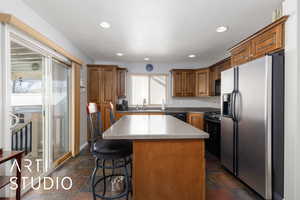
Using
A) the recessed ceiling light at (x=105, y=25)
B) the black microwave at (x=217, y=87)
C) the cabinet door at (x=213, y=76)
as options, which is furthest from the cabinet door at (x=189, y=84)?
the recessed ceiling light at (x=105, y=25)

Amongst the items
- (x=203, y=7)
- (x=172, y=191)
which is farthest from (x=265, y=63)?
(x=172, y=191)

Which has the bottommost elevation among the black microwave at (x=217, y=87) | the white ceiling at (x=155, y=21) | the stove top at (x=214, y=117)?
the stove top at (x=214, y=117)

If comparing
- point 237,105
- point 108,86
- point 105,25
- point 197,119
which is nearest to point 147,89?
point 108,86

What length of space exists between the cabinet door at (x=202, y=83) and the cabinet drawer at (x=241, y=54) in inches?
60.4

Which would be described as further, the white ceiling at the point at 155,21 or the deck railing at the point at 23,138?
the deck railing at the point at 23,138

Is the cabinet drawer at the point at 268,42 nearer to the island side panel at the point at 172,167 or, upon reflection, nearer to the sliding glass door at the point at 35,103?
the island side panel at the point at 172,167

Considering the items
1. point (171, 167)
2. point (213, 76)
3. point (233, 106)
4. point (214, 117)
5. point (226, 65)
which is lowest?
point (171, 167)

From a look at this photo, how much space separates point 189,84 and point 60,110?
3.47 m

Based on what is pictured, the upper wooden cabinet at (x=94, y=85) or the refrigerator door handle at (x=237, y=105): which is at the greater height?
the upper wooden cabinet at (x=94, y=85)

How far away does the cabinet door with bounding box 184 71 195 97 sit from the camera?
446 cm

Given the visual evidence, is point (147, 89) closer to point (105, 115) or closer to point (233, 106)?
point (105, 115)

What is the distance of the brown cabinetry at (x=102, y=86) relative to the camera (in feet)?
13.2

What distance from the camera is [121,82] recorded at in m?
4.41

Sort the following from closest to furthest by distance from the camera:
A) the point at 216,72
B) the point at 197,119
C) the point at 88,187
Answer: the point at 88,187
the point at 216,72
the point at 197,119
